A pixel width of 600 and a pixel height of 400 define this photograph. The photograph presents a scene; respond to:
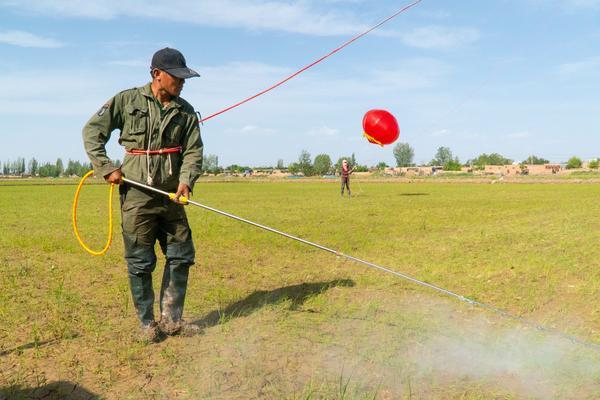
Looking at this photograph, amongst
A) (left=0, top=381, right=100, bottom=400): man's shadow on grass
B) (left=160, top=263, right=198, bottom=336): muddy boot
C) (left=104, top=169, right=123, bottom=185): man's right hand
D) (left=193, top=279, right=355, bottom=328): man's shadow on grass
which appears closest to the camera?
(left=0, top=381, right=100, bottom=400): man's shadow on grass

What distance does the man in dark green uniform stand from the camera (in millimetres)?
4816

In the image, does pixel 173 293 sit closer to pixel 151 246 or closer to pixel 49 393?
pixel 151 246

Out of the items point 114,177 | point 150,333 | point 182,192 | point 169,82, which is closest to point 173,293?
point 150,333

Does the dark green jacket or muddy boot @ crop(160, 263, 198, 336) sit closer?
the dark green jacket

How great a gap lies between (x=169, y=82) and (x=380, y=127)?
1811cm

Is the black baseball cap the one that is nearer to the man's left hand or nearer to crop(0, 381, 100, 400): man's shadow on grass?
the man's left hand

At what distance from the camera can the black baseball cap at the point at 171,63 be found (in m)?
4.80

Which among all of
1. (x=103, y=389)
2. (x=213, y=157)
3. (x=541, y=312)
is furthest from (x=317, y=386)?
(x=213, y=157)

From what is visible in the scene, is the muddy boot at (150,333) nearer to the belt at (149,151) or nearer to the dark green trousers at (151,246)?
the dark green trousers at (151,246)

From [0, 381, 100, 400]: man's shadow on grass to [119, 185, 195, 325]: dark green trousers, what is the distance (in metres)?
1.18

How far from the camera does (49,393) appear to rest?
A: 12.1ft

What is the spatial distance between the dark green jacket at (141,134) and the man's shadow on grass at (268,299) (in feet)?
4.94

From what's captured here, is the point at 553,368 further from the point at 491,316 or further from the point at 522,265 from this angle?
the point at 522,265

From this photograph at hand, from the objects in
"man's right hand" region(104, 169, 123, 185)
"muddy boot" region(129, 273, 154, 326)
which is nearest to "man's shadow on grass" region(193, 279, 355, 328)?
"muddy boot" region(129, 273, 154, 326)
